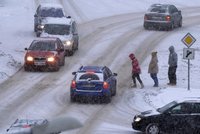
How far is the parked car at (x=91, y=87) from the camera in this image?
2125 centimetres

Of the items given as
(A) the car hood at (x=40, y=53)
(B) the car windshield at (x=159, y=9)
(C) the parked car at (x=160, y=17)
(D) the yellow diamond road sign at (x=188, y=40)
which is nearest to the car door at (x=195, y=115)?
(D) the yellow diamond road sign at (x=188, y=40)

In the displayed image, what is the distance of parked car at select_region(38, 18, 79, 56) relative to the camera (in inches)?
1278

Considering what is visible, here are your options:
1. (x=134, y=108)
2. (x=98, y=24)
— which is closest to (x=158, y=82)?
(x=134, y=108)

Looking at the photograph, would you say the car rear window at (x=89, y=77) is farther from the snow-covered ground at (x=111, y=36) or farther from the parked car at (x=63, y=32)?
the parked car at (x=63, y=32)

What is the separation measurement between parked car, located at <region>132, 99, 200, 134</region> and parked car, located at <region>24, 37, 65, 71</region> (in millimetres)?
11993

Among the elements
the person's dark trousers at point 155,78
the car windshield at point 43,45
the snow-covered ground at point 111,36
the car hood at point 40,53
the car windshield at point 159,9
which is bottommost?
the snow-covered ground at point 111,36

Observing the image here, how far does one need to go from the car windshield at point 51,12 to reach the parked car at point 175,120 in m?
22.3

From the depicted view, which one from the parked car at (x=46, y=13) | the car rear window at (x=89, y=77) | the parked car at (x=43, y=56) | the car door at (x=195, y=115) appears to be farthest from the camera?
the parked car at (x=46, y=13)

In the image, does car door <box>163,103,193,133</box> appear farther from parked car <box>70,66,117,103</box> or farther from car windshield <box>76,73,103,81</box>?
car windshield <box>76,73,103,81</box>

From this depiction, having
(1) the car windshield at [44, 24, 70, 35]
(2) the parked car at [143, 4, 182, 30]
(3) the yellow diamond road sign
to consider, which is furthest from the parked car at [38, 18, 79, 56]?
(3) the yellow diamond road sign

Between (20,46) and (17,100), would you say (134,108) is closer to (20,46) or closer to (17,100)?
(17,100)

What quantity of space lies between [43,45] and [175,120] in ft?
45.4

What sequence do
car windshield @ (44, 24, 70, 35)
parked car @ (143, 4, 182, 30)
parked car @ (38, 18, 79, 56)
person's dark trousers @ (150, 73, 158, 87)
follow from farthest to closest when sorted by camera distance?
1. parked car @ (143, 4, 182, 30)
2. car windshield @ (44, 24, 70, 35)
3. parked car @ (38, 18, 79, 56)
4. person's dark trousers @ (150, 73, 158, 87)

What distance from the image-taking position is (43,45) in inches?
1136
